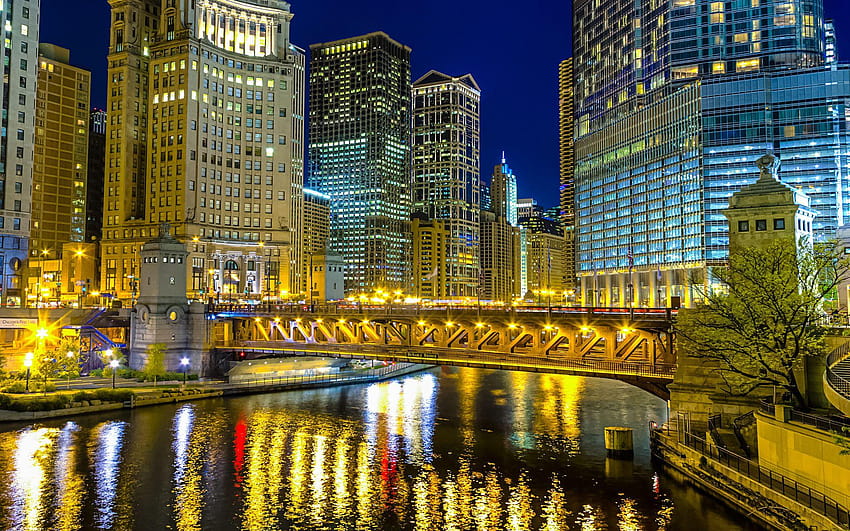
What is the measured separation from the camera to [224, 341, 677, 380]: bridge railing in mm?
51031

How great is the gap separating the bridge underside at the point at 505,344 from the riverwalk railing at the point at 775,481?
739cm

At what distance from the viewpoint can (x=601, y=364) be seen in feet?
170

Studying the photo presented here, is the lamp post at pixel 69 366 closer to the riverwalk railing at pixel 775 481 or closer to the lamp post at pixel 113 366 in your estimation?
the lamp post at pixel 113 366

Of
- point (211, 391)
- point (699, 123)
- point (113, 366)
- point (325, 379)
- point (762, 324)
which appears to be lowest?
point (325, 379)

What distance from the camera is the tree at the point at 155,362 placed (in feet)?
276

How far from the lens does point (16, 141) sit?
389ft

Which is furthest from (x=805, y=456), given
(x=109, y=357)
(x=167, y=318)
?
(x=109, y=357)

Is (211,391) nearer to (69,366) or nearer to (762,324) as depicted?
(69,366)

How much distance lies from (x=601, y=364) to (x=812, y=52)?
5470 inches

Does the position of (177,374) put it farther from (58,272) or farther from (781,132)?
(781,132)

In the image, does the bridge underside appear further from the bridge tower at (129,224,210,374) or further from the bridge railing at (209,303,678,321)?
the bridge tower at (129,224,210,374)

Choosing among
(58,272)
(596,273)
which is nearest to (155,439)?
(58,272)

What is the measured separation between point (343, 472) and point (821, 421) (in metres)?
31.2

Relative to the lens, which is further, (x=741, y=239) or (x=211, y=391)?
(x=211, y=391)
